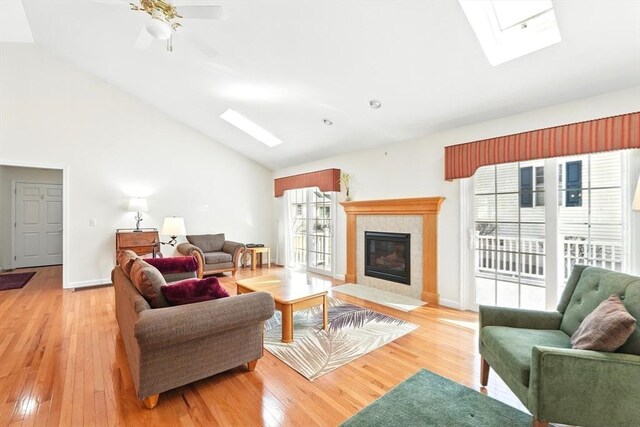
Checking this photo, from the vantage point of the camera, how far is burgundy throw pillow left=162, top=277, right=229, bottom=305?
6.74 feet

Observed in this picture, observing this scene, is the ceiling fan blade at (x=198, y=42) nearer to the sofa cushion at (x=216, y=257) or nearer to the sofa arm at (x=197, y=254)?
the sofa arm at (x=197, y=254)

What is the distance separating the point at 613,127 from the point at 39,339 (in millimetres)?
5666

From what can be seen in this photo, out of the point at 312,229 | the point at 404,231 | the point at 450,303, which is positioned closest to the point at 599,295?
the point at 450,303

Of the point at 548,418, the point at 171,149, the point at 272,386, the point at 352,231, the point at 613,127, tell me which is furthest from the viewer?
the point at 171,149

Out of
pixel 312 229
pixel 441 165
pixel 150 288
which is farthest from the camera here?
pixel 312 229

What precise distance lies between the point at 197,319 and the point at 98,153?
4.76 m

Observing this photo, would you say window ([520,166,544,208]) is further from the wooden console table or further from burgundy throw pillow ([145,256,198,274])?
the wooden console table

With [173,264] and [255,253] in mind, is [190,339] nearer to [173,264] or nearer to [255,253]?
[173,264]

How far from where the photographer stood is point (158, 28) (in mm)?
2115

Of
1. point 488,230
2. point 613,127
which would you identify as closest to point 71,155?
point 488,230

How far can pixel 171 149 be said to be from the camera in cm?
580

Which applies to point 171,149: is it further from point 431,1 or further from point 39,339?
point 431,1

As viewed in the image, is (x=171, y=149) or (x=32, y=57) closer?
(x=32, y=57)

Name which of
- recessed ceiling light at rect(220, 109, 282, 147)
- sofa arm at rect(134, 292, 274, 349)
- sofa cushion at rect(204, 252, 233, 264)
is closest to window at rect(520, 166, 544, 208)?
sofa arm at rect(134, 292, 274, 349)
